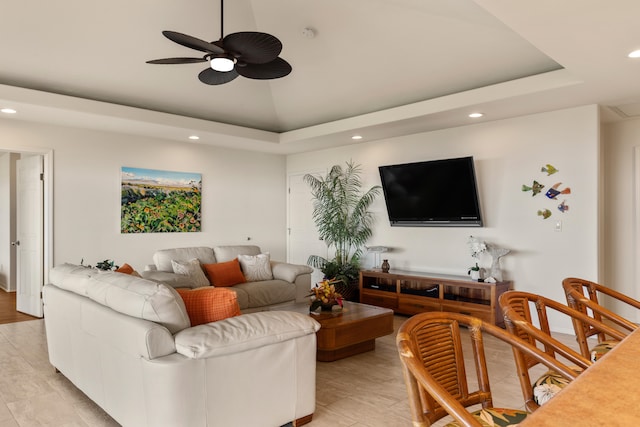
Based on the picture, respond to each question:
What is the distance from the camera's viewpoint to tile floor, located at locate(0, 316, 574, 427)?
2.80 metres

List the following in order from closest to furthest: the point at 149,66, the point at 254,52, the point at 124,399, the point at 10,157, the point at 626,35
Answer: the point at 124,399
the point at 626,35
the point at 254,52
the point at 149,66
the point at 10,157

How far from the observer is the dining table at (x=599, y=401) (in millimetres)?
730

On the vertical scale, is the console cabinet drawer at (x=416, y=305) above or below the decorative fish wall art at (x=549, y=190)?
below

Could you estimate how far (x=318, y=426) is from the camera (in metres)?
2.71

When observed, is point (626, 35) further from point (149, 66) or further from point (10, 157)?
point (10, 157)

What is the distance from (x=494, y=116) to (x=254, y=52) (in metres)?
3.22

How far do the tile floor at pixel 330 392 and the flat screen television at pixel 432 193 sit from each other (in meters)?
1.75

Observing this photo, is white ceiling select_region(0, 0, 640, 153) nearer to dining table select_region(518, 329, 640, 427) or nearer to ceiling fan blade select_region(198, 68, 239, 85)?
ceiling fan blade select_region(198, 68, 239, 85)

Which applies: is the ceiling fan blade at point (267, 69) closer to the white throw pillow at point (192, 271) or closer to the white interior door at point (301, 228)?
the white throw pillow at point (192, 271)

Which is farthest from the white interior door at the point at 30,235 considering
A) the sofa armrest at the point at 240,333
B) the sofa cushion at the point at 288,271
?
the sofa armrest at the point at 240,333

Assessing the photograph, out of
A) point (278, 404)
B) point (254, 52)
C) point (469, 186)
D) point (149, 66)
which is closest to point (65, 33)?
point (149, 66)

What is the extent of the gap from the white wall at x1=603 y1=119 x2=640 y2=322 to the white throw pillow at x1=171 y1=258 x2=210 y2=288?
191 inches

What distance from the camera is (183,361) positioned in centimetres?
218

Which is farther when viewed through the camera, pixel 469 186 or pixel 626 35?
pixel 469 186
